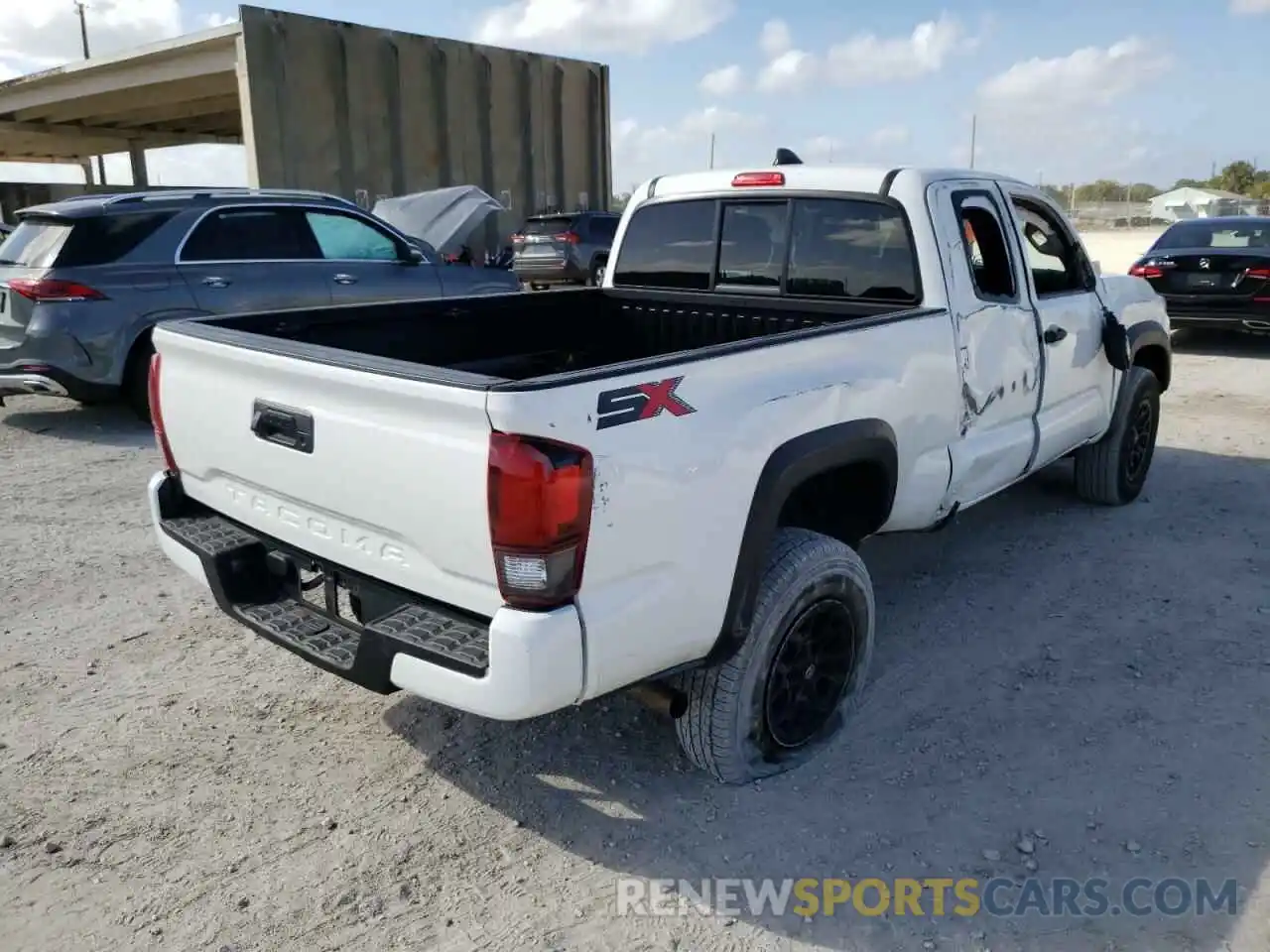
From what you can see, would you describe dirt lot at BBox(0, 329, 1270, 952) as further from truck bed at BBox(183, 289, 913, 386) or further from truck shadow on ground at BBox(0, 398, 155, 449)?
truck shadow on ground at BBox(0, 398, 155, 449)

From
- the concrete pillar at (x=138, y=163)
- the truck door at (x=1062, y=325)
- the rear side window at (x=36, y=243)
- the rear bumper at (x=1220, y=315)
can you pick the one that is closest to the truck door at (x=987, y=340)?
the truck door at (x=1062, y=325)

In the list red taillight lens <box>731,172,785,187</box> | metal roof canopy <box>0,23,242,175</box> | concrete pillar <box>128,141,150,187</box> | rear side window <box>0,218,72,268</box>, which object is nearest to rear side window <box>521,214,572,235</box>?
metal roof canopy <box>0,23,242,175</box>

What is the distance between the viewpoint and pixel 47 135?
27859 mm

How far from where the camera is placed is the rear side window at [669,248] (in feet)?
15.0

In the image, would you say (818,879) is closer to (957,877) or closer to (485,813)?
(957,877)

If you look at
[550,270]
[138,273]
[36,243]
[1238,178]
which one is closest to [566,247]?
[550,270]

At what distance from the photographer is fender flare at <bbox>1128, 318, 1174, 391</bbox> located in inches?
219

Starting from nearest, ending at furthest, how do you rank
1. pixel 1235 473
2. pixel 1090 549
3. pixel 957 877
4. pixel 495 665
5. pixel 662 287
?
pixel 495 665 → pixel 957 877 → pixel 662 287 → pixel 1090 549 → pixel 1235 473

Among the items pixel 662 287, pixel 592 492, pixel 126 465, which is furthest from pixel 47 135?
pixel 592 492

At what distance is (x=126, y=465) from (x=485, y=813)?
4.89m

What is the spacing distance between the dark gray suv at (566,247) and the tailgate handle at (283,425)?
557 inches

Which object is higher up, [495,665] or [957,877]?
[495,665]

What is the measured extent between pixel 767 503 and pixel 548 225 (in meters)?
15.3

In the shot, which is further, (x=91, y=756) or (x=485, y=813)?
(x=91, y=756)
